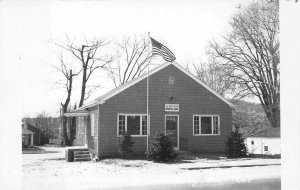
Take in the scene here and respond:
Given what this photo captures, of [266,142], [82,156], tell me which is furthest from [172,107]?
[266,142]

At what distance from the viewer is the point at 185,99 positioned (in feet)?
66.8

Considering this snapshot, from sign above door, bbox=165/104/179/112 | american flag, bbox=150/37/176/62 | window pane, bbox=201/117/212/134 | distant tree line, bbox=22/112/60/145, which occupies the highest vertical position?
american flag, bbox=150/37/176/62

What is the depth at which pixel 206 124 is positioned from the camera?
21.0m

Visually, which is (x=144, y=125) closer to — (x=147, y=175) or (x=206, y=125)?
(x=206, y=125)

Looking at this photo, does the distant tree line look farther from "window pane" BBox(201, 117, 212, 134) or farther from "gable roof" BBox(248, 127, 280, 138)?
"window pane" BBox(201, 117, 212, 134)

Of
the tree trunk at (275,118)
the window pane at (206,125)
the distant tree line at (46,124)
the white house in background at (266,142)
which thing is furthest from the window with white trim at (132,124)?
the distant tree line at (46,124)

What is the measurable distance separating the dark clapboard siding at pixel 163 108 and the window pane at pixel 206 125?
37 centimetres

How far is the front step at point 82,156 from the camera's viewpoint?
19.6m

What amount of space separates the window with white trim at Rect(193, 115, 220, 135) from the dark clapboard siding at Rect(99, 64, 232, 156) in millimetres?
265

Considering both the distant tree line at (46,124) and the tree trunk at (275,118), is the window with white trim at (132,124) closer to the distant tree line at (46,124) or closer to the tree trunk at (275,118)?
the tree trunk at (275,118)

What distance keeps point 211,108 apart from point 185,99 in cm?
193

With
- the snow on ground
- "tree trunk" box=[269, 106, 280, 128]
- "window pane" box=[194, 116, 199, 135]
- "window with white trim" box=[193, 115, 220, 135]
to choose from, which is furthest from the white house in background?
the snow on ground

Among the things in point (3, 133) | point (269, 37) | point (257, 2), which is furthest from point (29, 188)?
point (269, 37)

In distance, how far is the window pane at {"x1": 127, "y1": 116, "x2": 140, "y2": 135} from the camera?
63.0 ft
